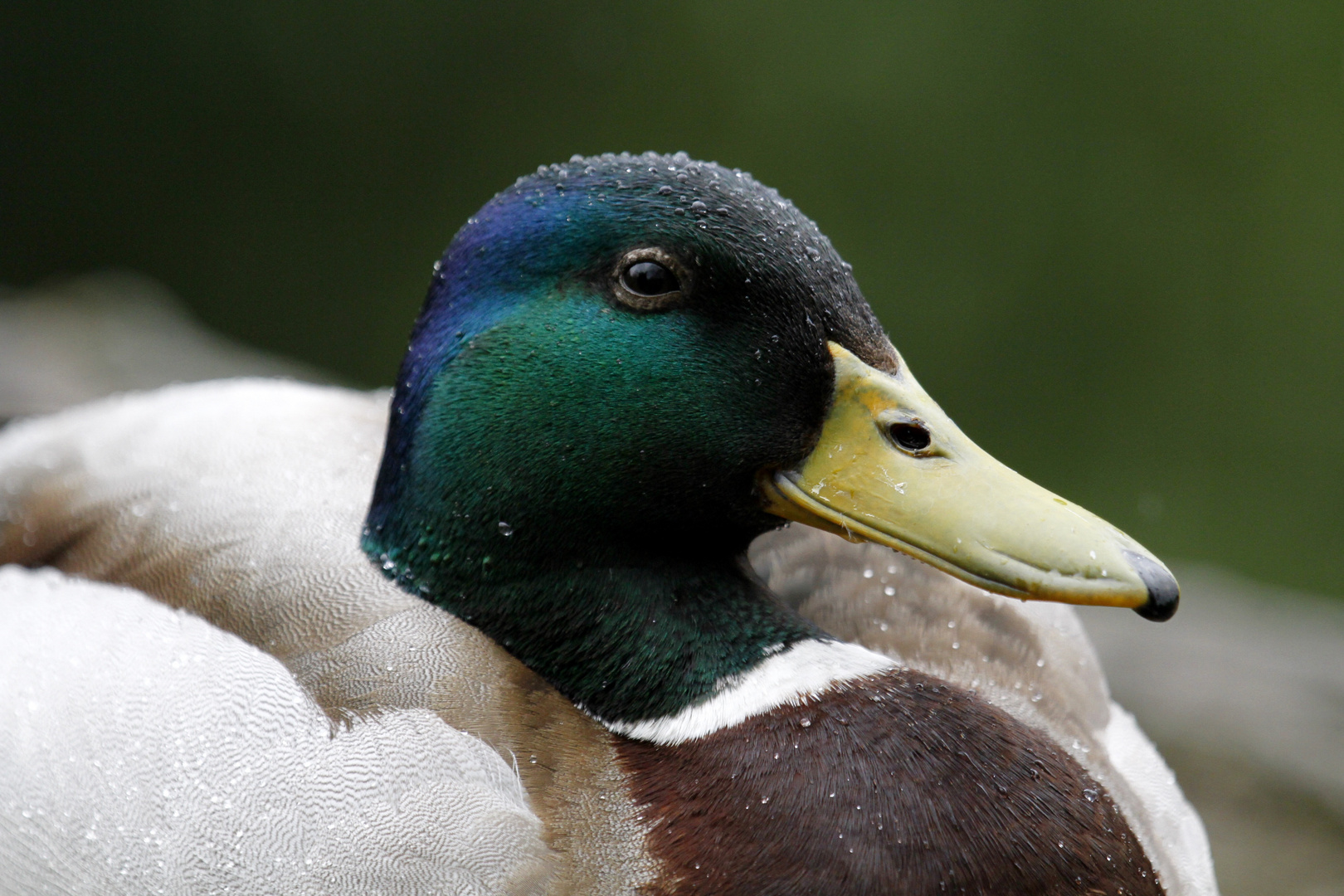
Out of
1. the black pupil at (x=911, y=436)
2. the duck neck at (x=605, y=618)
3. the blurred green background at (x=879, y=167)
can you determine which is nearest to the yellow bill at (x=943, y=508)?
the black pupil at (x=911, y=436)

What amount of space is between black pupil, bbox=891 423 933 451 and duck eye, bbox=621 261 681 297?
1.09 feet

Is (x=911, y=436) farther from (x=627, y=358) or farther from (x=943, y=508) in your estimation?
(x=627, y=358)

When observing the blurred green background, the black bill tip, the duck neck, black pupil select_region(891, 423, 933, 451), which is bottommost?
the blurred green background

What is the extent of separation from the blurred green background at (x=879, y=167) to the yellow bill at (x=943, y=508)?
189 inches

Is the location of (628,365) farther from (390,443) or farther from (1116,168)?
(1116,168)

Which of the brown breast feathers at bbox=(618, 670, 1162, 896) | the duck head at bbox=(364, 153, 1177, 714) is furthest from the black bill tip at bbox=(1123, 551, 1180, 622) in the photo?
the brown breast feathers at bbox=(618, 670, 1162, 896)

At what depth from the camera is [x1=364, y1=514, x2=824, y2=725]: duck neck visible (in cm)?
196

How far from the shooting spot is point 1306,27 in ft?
23.7

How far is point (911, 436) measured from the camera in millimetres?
1886

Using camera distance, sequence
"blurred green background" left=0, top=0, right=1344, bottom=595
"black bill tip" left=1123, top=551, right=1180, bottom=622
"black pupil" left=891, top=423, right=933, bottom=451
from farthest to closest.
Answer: "blurred green background" left=0, top=0, right=1344, bottom=595 → "black pupil" left=891, top=423, right=933, bottom=451 → "black bill tip" left=1123, top=551, right=1180, bottom=622

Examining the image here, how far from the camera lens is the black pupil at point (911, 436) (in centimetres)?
188

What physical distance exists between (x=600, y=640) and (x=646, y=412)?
1.02ft

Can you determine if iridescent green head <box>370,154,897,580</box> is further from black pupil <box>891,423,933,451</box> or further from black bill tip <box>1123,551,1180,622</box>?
black bill tip <box>1123,551,1180,622</box>

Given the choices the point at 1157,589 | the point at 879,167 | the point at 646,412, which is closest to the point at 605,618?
the point at 646,412
